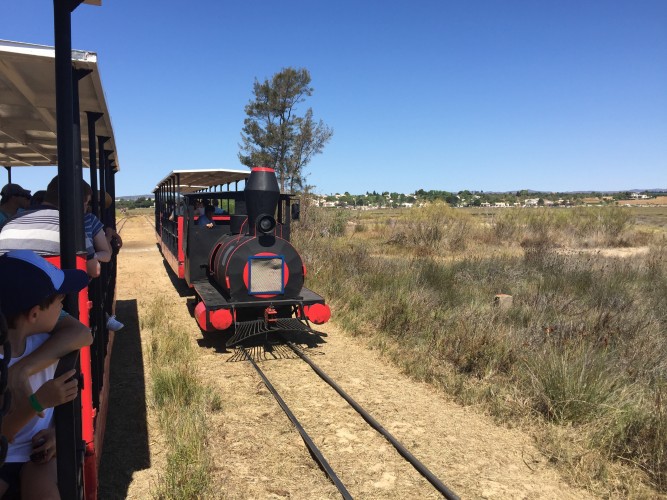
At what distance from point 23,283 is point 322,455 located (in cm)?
329

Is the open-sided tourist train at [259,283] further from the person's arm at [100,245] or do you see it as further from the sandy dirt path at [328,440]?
the person's arm at [100,245]

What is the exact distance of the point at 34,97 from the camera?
3533 millimetres

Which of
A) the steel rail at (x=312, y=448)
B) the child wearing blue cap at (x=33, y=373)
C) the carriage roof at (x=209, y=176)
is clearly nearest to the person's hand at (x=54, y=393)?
the child wearing blue cap at (x=33, y=373)

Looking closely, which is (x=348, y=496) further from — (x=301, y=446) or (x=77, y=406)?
(x=77, y=406)

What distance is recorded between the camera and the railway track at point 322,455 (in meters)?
3.91

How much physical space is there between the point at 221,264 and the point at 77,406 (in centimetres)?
559

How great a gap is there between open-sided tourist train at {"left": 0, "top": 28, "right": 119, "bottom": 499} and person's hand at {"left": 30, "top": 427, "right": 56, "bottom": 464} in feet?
0.32

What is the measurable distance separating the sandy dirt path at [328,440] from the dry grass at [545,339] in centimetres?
39

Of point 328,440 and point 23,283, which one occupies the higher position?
point 23,283

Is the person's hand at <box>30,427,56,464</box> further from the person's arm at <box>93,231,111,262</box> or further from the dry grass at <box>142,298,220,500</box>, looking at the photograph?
the person's arm at <box>93,231,111,262</box>

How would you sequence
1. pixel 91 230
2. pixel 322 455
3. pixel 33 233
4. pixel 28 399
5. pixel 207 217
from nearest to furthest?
pixel 28 399, pixel 33 233, pixel 91 230, pixel 322 455, pixel 207 217

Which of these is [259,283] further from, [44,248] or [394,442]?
[44,248]

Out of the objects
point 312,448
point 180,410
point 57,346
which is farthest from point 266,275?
point 57,346

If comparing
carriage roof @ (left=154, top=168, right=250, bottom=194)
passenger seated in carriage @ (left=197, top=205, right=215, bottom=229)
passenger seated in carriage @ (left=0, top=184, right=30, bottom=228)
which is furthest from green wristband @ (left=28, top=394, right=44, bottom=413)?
carriage roof @ (left=154, top=168, right=250, bottom=194)
